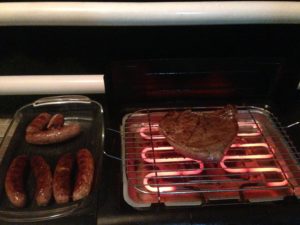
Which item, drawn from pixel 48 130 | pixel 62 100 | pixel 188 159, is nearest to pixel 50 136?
pixel 48 130

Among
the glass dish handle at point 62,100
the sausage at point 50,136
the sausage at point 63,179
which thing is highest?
the glass dish handle at point 62,100

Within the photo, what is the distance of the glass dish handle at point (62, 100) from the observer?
5.06 ft

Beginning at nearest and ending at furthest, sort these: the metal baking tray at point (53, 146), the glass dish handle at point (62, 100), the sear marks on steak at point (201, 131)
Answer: the metal baking tray at point (53, 146)
the sear marks on steak at point (201, 131)
the glass dish handle at point (62, 100)

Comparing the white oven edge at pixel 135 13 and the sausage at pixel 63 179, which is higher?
the white oven edge at pixel 135 13

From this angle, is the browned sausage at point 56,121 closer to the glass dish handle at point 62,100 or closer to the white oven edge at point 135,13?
the glass dish handle at point 62,100

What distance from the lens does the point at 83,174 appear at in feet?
3.94

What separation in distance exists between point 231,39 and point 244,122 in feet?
1.30

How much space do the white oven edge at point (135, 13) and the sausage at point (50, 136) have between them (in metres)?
0.46

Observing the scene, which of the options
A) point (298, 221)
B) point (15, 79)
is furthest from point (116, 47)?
point (298, 221)

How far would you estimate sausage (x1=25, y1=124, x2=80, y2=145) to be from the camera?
138cm

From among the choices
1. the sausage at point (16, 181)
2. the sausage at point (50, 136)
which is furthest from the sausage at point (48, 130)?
the sausage at point (16, 181)

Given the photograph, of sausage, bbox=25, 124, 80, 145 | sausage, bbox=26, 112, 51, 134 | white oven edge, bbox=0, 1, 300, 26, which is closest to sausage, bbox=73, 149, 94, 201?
sausage, bbox=25, 124, 80, 145

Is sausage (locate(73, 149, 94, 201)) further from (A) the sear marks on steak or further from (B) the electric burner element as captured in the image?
(A) the sear marks on steak

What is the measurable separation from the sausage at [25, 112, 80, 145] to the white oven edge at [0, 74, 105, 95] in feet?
0.40
